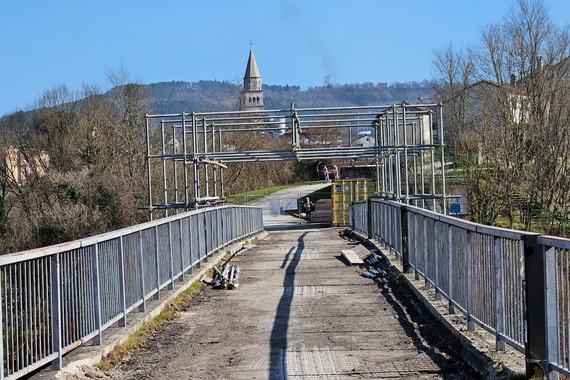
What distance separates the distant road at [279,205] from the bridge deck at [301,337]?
3315 cm

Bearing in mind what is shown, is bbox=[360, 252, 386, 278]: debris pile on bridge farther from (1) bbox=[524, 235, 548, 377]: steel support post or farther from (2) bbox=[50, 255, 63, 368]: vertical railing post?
(1) bbox=[524, 235, 548, 377]: steel support post

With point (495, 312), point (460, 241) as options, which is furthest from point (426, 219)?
point (495, 312)

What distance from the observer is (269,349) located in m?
8.50

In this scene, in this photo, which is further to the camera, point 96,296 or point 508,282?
point 96,296

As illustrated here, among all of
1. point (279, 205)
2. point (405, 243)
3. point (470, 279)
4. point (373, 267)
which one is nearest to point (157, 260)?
point (405, 243)

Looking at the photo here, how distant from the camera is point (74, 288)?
7.53 metres

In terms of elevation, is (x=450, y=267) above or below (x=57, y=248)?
below

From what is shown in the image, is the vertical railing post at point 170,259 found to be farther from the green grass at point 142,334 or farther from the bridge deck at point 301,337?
the bridge deck at point 301,337

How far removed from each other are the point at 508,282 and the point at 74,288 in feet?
12.6

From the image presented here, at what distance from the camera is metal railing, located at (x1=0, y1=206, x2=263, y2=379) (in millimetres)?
6180

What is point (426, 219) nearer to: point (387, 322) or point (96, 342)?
point (387, 322)

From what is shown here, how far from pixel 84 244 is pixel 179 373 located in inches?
59.7

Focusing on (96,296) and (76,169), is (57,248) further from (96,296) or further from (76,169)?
(76,169)

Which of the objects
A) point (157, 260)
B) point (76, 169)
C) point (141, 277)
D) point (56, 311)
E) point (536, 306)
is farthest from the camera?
point (76, 169)
